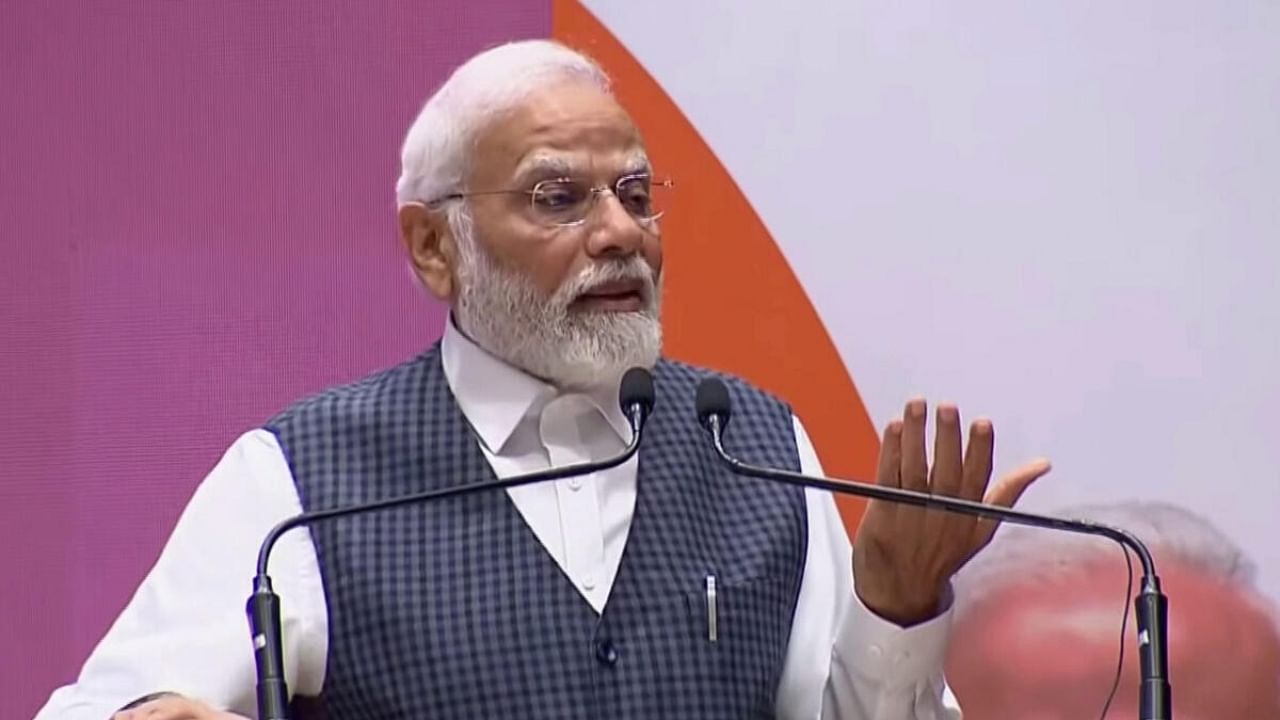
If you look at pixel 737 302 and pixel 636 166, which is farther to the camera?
pixel 737 302

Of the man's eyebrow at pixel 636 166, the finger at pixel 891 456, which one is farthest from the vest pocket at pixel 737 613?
the man's eyebrow at pixel 636 166

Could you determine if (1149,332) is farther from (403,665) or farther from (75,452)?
(75,452)

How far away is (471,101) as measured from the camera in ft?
6.68

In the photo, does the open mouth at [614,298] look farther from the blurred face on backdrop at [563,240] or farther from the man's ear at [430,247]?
the man's ear at [430,247]

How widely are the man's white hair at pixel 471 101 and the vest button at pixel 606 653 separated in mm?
494

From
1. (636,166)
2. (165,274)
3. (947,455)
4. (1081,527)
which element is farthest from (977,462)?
(165,274)

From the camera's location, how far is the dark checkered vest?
1859 millimetres

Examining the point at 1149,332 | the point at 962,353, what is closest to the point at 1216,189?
the point at 1149,332

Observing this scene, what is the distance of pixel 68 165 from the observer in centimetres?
243

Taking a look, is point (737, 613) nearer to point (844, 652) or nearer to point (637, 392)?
point (844, 652)

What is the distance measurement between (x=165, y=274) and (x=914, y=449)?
1.13m

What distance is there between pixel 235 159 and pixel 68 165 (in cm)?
20

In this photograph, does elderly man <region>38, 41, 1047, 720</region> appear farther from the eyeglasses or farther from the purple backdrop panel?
the purple backdrop panel

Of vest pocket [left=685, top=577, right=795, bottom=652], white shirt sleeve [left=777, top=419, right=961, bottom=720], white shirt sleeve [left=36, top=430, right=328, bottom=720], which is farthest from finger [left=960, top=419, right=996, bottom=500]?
white shirt sleeve [left=36, top=430, right=328, bottom=720]
